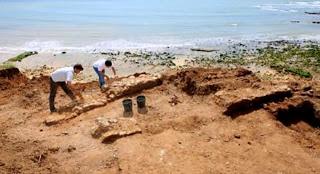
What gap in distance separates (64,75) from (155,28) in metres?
22.4

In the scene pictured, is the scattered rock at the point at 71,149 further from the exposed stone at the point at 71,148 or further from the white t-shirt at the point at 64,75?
the white t-shirt at the point at 64,75

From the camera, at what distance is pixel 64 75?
12.2 meters

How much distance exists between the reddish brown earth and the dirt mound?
35 millimetres

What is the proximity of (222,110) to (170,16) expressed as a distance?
3039 centimetres

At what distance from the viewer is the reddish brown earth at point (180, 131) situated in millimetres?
9680

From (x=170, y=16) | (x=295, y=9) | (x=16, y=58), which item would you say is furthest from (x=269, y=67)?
(x=295, y=9)

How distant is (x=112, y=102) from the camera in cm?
1327

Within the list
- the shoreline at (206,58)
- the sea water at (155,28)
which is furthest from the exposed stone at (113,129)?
the sea water at (155,28)

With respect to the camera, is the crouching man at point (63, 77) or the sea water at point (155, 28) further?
the sea water at point (155, 28)

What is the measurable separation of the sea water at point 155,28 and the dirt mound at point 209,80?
1138 centimetres

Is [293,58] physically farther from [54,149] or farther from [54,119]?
[54,149]

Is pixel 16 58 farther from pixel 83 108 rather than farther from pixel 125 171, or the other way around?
pixel 125 171

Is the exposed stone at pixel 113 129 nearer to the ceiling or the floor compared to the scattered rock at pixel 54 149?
nearer to the ceiling

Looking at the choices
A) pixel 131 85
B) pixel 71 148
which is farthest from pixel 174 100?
pixel 71 148
